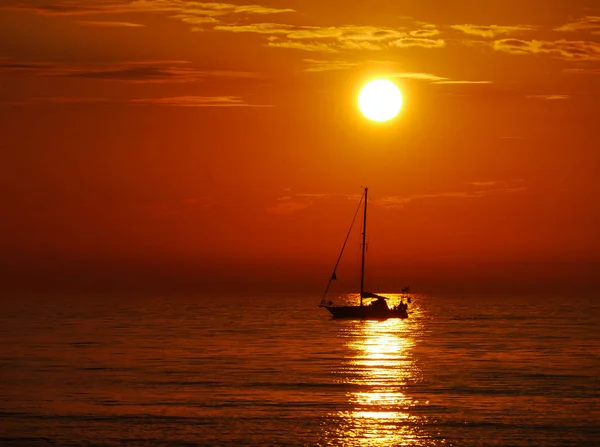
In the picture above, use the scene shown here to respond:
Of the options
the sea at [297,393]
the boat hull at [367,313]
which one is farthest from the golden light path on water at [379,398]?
the boat hull at [367,313]

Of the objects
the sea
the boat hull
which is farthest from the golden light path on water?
the boat hull

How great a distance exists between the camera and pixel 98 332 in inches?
5999

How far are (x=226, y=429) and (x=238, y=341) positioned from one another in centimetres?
7519

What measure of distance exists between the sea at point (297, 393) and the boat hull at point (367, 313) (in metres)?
28.1

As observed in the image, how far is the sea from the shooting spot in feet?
172

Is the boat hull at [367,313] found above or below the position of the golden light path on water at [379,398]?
above

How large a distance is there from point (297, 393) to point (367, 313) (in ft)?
303

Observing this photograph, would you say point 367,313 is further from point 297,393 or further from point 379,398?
point 379,398

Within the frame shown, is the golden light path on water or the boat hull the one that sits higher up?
the boat hull

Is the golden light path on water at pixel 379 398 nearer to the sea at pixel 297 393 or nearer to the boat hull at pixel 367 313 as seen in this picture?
the sea at pixel 297 393

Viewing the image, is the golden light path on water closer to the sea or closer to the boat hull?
the sea

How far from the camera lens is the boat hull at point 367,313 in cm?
15925

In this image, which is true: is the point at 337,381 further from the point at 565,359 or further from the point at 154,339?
the point at 154,339

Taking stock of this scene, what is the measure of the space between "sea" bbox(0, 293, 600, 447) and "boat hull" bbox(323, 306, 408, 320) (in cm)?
2811
